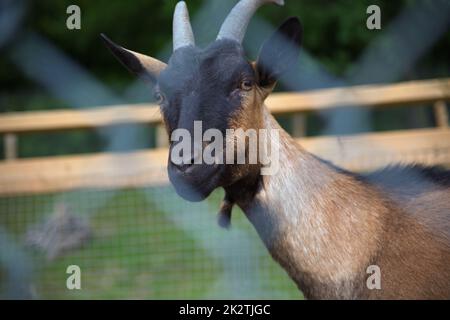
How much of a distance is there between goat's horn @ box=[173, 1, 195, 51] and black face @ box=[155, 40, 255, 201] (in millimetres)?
92

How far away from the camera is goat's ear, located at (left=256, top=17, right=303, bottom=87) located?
3.07 meters

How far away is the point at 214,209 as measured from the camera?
527 centimetres

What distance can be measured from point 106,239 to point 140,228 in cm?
24

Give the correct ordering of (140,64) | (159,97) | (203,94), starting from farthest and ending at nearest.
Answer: (140,64)
(159,97)
(203,94)

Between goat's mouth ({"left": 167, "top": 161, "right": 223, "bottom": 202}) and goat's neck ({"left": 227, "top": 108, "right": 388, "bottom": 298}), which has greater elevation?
goat's mouth ({"left": 167, "top": 161, "right": 223, "bottom": 202})

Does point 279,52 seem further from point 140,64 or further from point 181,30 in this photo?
point 140,64

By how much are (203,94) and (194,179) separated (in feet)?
1.06

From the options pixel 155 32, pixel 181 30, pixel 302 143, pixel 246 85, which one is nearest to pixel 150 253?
pixel 302 143

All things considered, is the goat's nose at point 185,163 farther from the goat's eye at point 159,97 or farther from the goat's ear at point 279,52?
the goat's ear at point 279,52

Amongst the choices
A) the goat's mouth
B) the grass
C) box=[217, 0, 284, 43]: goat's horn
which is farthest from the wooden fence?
the goat's mouth

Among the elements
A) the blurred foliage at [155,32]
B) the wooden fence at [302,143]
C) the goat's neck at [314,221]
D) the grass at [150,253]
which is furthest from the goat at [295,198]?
the wooden fence at [302,143]

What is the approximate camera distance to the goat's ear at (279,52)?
3.07 meters

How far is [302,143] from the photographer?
553 centimetres

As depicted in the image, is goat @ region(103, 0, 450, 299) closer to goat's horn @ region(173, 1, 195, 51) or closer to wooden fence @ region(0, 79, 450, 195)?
goat's horn @ region(173, 1, 195, 51)
